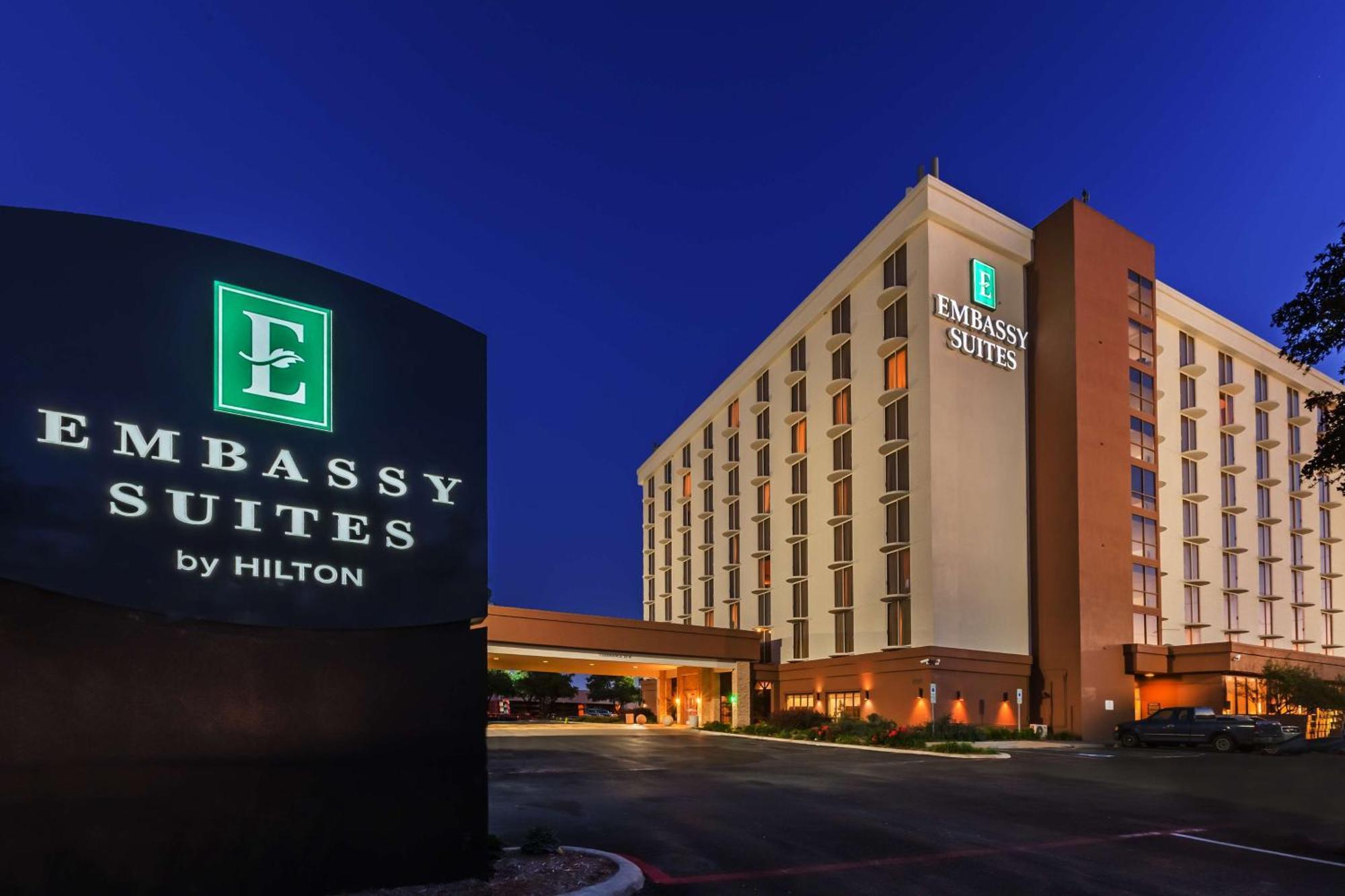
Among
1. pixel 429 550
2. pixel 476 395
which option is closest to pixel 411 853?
pixel 429 550

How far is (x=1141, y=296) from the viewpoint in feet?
157

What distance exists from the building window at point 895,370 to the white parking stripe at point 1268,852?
109 feet

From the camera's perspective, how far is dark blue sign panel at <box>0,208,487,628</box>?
682cm

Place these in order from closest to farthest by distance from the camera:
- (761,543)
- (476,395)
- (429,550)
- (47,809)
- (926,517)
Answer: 1. (47,809)
2. (429,550)
3. (476,395)
4. (926,517)
5. (761,543)

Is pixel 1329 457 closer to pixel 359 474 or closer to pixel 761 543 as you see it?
pixel 359 474

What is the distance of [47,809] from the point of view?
255 inches

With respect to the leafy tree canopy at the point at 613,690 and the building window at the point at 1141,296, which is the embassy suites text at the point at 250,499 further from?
the leafy tree canopy at the point at 613,690

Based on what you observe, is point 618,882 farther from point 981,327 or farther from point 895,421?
point 981,327

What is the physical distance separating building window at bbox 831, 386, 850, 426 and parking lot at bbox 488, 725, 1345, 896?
26636 mm

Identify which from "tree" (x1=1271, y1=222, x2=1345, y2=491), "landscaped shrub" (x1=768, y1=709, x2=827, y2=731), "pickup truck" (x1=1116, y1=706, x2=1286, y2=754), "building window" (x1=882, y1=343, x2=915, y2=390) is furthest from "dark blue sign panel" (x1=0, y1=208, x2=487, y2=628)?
"building window" (x1=882, y1=343, x2=915, y2=390)

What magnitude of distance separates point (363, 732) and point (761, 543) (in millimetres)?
51852

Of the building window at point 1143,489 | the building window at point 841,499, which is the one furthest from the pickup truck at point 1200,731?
the building window at point 841,499

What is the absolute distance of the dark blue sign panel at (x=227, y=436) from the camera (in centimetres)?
682

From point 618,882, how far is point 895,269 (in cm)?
4106
